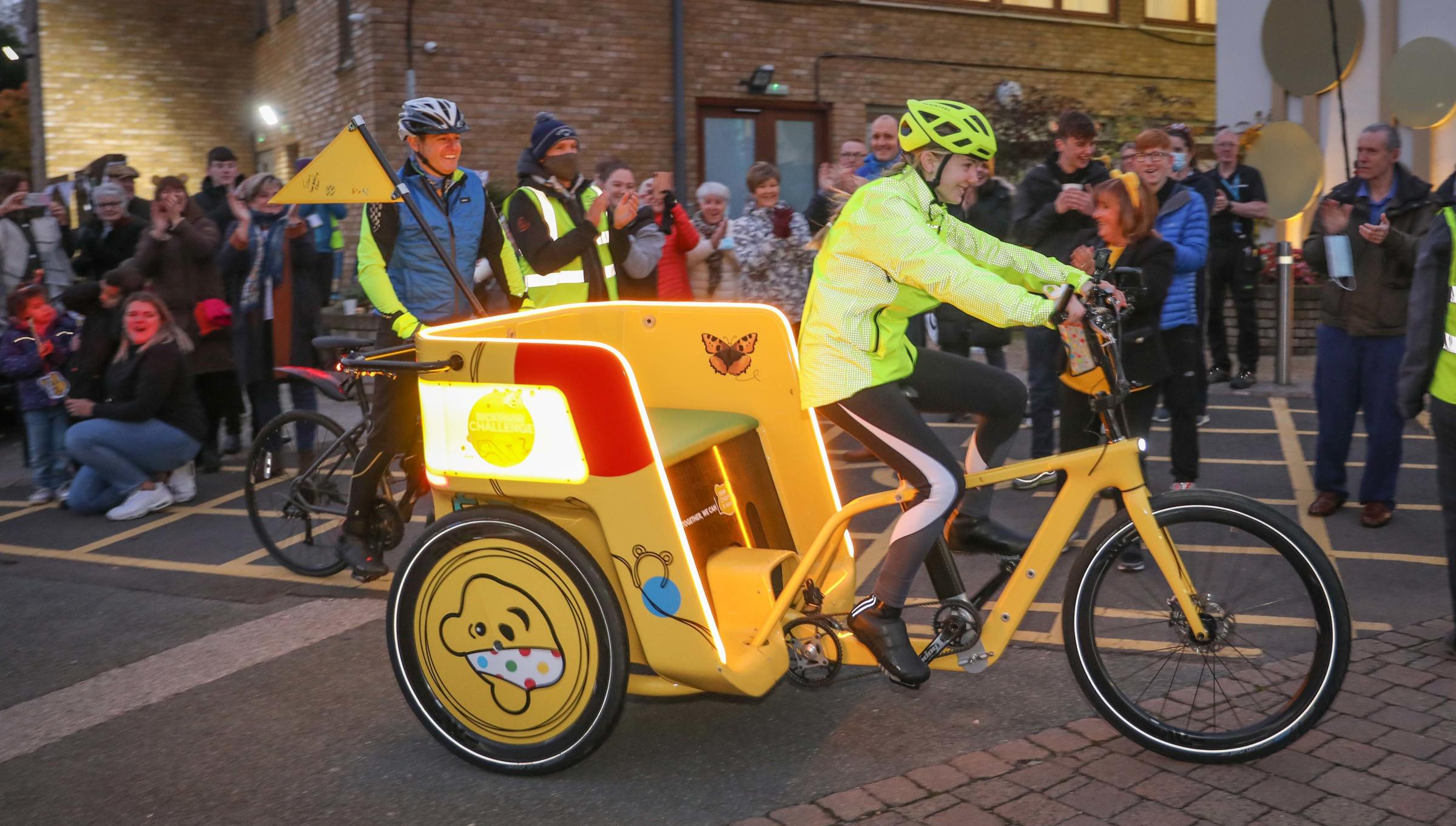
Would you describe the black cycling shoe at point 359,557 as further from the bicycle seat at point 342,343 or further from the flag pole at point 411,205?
the flag pole at point 411,205

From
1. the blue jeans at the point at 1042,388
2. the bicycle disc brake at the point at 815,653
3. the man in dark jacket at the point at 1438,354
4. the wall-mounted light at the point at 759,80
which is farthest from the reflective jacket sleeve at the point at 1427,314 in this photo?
the wall-mounted light at the point at 759,80

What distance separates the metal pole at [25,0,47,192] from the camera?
65.2ft

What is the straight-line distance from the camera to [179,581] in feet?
22.4

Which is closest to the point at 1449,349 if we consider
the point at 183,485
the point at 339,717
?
the point at 339,717

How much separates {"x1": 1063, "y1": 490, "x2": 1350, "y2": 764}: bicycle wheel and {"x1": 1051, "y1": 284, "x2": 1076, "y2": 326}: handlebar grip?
616mm

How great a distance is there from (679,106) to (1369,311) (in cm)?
1143

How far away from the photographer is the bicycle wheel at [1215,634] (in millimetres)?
3791

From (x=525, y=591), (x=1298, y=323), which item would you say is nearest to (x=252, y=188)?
(x=525, y=591)

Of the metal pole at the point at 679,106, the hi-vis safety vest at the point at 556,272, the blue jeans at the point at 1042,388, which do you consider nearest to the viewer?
the hi-vis safety vest at the point at 556,272

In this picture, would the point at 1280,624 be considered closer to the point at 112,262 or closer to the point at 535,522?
the point at 535,522

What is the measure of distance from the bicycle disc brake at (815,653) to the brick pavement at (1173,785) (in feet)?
1.32

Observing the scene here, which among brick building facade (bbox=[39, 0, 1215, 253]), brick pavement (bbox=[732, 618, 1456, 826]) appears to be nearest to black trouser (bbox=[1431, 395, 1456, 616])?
brick pavement (bbox=[732, 618, 1456, 826])

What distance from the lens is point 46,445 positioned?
9141 millimetres

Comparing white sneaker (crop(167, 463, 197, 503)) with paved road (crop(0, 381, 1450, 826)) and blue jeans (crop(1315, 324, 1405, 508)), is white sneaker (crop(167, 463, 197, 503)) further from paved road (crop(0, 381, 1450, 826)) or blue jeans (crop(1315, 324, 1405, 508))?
blue jeans (crop(1315, 324, 1405, 508))
